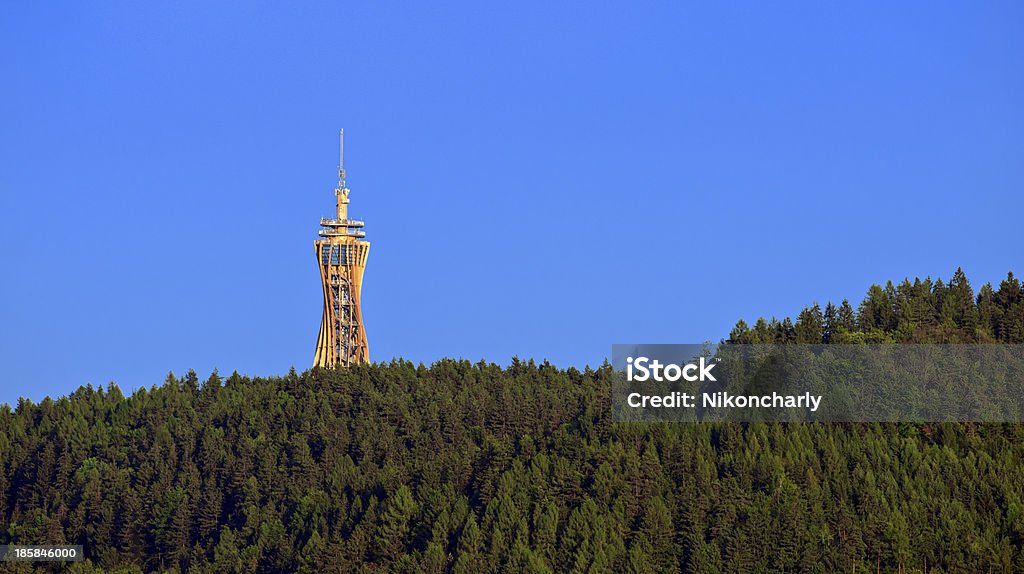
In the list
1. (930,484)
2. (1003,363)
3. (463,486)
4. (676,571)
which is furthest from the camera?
(1003,363)

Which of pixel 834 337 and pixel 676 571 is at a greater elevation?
pixel 834 337

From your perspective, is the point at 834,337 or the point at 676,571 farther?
the point at 834,337

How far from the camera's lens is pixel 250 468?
199 metres

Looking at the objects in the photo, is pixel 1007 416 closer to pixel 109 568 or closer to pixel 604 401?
pixel 604 401

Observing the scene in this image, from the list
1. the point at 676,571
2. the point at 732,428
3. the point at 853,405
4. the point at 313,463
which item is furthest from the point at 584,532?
the point at 313,463

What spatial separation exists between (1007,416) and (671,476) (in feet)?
103

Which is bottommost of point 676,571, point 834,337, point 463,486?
point 676,571

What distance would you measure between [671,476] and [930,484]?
19.1 metres

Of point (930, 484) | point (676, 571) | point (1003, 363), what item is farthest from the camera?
point (1003, 363)

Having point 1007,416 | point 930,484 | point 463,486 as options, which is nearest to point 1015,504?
point 930,484

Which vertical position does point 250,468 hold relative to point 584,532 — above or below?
above

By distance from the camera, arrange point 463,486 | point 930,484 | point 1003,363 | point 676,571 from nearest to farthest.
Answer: point 676,571, point 930,484, point 463,486, point 1003,363

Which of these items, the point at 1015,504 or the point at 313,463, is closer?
the point at 1015,504

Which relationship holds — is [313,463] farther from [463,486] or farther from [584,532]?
[584,532]
